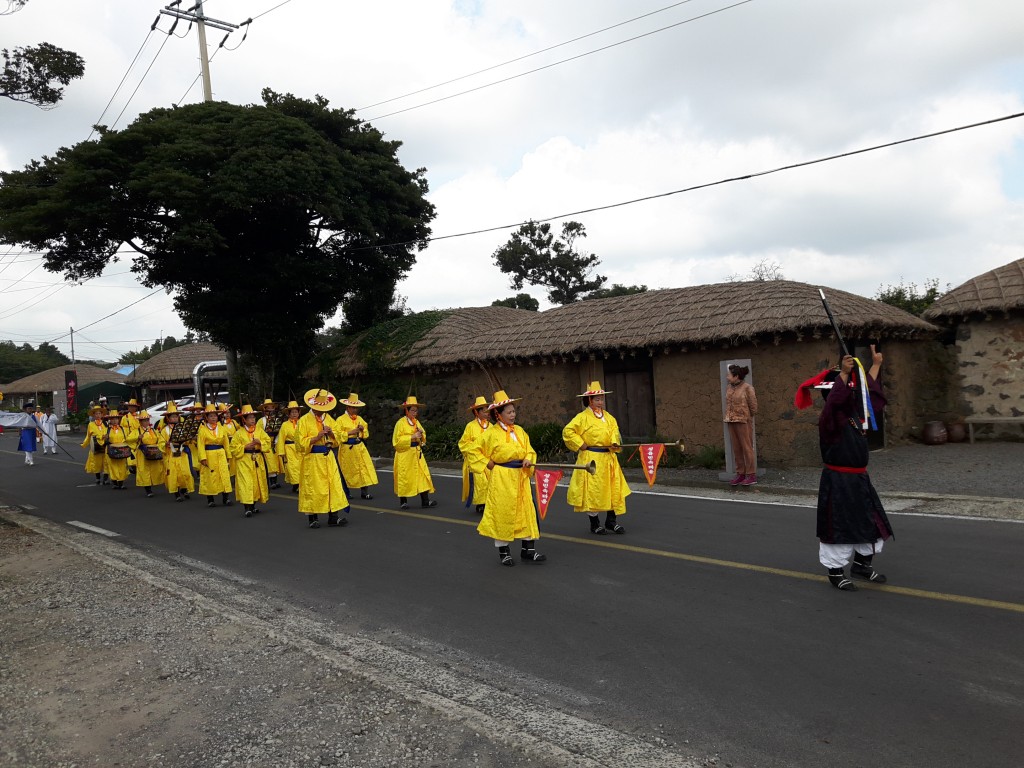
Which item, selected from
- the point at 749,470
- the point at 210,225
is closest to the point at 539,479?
the point at 749,470

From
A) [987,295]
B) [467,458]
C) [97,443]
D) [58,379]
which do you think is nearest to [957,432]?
[987,295]

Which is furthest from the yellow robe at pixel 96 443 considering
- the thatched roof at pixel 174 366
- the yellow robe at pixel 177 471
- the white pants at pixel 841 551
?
the thatched roof at pixel 174 366

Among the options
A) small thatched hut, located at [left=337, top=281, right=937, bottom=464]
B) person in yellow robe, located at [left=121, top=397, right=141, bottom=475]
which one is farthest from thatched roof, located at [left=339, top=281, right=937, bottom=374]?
person in yellow robe, located at [left=121, top=397, right=141, bottom=475]

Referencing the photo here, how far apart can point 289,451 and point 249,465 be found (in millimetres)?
2424

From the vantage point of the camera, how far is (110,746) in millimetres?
3783

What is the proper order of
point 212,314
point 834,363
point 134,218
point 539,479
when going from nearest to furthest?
point 539,479
point 834,363
point 134,218
point 212,314

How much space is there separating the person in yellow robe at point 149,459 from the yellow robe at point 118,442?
83 centimetres

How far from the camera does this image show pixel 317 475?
33.7 ft

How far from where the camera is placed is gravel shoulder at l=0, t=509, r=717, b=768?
363 centimetres

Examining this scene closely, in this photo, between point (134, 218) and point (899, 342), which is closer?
point (899, 342)

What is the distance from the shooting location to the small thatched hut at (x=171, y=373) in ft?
146

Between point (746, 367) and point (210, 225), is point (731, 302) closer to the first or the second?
point (746, 367)

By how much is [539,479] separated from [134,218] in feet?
59.2

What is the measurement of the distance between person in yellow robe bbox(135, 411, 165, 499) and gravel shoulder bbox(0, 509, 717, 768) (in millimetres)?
8992
